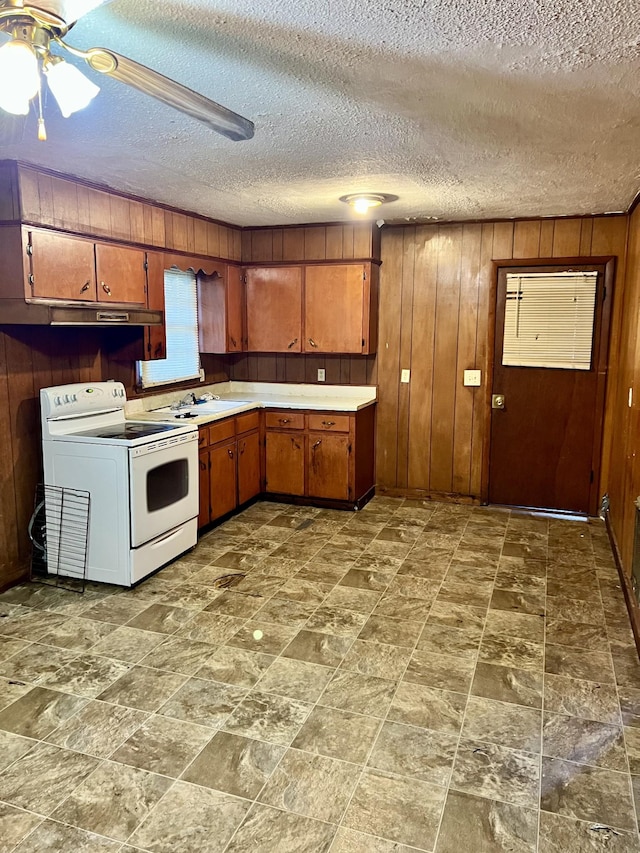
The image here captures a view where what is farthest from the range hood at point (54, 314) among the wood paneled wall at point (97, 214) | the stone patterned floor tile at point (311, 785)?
the stone patterned floor tile at point (311, 785)

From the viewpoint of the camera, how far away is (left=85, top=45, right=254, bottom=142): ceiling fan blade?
5.04ft

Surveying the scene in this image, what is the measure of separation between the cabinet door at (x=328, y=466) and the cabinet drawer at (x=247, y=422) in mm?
475

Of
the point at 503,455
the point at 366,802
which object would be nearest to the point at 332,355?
the point at 503,455

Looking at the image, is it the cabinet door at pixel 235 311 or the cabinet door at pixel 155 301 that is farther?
the cabinet door at pixel 235 311

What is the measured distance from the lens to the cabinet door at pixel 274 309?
529 centimetres

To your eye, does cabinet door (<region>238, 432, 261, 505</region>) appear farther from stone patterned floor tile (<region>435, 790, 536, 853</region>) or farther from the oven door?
stone patterned floor tile (<region>435, 790, 536, 853</region>)

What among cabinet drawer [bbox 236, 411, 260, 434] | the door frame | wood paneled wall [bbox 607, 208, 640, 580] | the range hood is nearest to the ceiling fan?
the range hood

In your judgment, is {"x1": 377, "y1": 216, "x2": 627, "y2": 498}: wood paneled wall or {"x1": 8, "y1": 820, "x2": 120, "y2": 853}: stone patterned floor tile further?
{"x1": 377, "y1": 216, "x2": 627, "y2": 498}: wood paneled wall

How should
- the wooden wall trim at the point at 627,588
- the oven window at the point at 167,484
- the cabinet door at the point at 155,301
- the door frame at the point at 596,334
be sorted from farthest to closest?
the door frame at the point at 596,334 < the cabinet door at the point at 155,301 < the oven window at the point at 167,484 < the wooden wall trim at the point at 627,588

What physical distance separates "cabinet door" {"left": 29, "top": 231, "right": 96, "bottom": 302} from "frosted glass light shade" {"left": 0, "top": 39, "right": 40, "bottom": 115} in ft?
6.28

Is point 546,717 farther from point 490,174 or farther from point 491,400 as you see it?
point 491,400

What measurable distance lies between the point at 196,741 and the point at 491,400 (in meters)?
3.66

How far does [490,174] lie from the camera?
3.39m

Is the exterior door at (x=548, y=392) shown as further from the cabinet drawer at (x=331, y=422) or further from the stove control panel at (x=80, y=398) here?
the stove control panel at (x=80, y=398)
